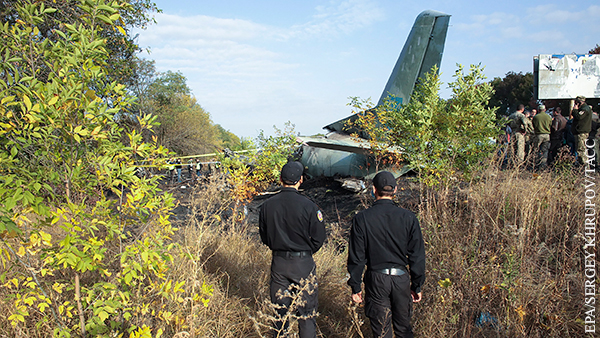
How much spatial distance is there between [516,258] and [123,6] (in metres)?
4.87

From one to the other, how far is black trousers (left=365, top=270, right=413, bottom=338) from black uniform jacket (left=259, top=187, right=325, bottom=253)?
25.9 inches

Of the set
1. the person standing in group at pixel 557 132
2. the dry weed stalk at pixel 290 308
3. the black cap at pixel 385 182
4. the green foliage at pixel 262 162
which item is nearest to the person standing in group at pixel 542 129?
the person standing in group at pixel 557 132

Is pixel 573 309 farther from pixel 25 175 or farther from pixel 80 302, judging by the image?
pixel 25 175

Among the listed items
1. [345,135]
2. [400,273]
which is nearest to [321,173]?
[345,135]

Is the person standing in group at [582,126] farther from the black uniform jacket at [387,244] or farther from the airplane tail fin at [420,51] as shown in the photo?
the black uniform jacket at [387,244]

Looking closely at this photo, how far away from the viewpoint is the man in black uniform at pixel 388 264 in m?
2.92

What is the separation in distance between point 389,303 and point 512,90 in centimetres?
4118

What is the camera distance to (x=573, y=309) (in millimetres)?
3580

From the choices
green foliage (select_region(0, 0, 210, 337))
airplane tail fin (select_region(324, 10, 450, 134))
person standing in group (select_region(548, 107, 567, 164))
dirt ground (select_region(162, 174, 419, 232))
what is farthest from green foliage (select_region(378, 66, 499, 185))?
green foliage (select_region(0, 0, 210, 337))

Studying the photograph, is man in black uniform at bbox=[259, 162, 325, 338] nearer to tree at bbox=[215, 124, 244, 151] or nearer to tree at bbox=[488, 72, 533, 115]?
tree at bbox=[215, 124, 244, 151]

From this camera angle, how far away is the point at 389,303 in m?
2.93

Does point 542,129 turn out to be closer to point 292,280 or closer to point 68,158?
point 292,280

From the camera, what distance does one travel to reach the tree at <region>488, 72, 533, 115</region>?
112 feet

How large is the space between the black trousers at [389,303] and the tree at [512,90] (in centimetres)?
3635
